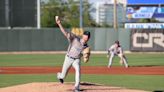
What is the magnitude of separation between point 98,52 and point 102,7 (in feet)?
408

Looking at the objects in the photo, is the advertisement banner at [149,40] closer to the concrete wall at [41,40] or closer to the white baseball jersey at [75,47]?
the concrete wall at [41,40]

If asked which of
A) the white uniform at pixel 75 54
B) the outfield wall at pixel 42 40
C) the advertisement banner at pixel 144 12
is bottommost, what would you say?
the outfield wall at pixel 42 40

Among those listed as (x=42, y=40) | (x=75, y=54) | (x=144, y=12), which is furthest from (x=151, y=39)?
(x=75, y=54)

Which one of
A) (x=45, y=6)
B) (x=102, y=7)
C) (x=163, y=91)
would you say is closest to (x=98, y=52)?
(x=163, y=91)

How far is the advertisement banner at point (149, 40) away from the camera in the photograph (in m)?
44.3

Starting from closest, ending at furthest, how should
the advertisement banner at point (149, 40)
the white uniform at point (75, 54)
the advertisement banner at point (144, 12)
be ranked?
1. the white uniform at point (75, 54)
2. the advertisement banner at point (149, 40)
3. the advertisement banner at point (144, 12)

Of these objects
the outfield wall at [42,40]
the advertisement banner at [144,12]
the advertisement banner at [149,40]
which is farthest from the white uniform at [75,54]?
the advertisement banner at [144,12]

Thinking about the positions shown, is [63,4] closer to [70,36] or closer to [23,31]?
[23,31]

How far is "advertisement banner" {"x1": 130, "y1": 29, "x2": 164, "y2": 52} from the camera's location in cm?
4431

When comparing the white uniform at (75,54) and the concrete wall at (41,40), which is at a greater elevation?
the white uniform at (75,54)

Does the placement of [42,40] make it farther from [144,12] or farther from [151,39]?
[144,12]

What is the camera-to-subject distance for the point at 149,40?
146 feet

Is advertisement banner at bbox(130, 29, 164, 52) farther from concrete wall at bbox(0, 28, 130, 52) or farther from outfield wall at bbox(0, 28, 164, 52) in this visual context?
concrete wall at bbox(0, 28, 130, 52)

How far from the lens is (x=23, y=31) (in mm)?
45500
